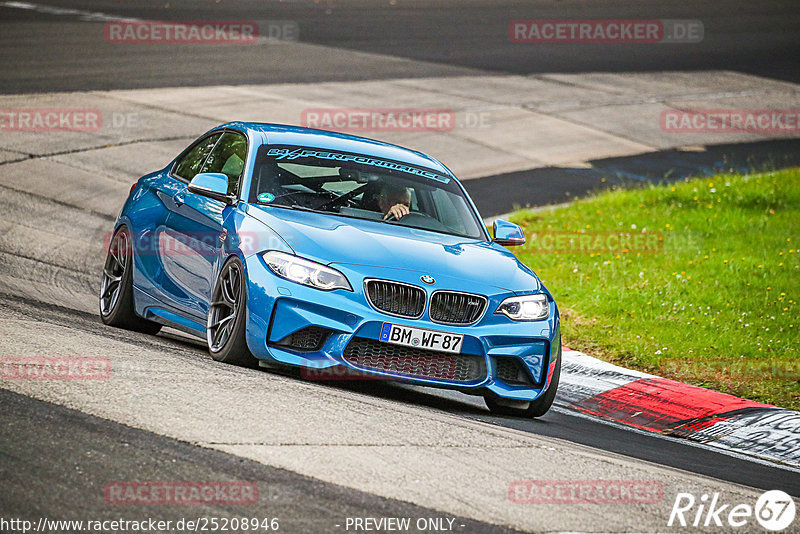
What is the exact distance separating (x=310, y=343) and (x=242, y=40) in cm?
2313

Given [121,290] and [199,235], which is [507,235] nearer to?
[199,235]

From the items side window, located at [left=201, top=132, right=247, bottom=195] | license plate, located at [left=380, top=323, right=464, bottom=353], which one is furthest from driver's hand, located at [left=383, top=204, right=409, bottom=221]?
license plate, located at [left=380, top=323, right=464, bottom=353]

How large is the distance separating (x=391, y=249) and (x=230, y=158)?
187 cm

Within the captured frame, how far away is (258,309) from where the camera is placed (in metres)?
7.21

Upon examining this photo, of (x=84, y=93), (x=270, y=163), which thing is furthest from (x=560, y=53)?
(x=270, y=163)

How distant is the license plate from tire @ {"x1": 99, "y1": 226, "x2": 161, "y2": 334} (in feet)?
9.02

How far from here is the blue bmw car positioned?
719cm

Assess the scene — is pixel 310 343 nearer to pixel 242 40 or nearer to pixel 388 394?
pixel 388 394

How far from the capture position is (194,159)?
9.31 metres

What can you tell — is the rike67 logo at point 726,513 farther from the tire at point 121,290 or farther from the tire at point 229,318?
the tire at point 121,290

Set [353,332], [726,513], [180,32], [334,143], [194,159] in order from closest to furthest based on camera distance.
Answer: [726,513]
[353,332]
[334,143]
[194,159]
[180,32]

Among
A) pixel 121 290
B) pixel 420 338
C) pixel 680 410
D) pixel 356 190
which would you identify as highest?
pixel 356 190

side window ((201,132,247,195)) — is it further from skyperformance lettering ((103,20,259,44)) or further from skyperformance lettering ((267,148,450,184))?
skyperformance lettering ((103,20,259,44))

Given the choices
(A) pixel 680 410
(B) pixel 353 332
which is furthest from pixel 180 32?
(B) pixel 353 332
